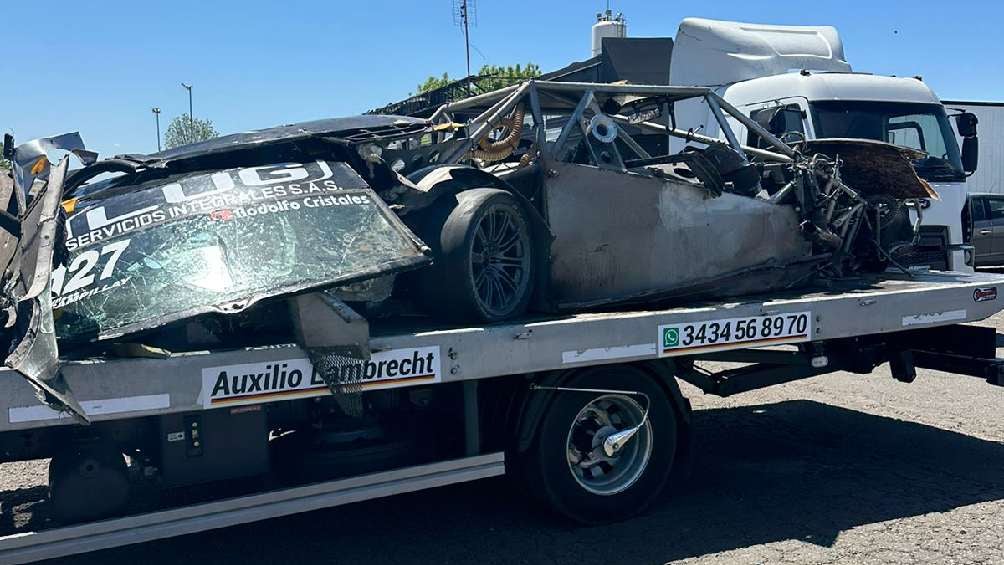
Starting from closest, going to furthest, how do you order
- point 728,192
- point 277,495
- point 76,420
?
point 76,420 → point 277,495 → point 728,192

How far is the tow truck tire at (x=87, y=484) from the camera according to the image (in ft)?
13.2

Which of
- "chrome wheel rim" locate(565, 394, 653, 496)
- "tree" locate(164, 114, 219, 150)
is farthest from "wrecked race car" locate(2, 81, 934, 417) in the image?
"tree" locate(164, 114, 219, 150)

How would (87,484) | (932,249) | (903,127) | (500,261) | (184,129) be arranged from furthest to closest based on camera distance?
(184,129) < (903,127) < (932,249) < (500,261) < (87,484)

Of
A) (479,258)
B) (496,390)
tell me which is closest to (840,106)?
(479,258)

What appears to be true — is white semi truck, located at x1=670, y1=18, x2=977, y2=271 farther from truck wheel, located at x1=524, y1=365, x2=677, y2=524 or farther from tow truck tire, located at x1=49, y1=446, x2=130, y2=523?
tow truck tire, located at x1=49, y1=446, x2=130, y2=523

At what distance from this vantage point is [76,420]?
3625 mm

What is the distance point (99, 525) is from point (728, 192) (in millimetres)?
4074

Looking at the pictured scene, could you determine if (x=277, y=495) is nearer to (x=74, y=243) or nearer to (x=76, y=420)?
(x=76, y=420)

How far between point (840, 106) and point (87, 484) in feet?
27.5

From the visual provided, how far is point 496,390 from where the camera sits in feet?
16.8

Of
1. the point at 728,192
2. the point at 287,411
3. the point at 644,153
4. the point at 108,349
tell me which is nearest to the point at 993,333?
the point at 728,192

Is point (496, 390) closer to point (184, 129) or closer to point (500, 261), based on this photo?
point (500, 261)

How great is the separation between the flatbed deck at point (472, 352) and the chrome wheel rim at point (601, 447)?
1.27 ft

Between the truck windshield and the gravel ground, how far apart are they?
3.61m
